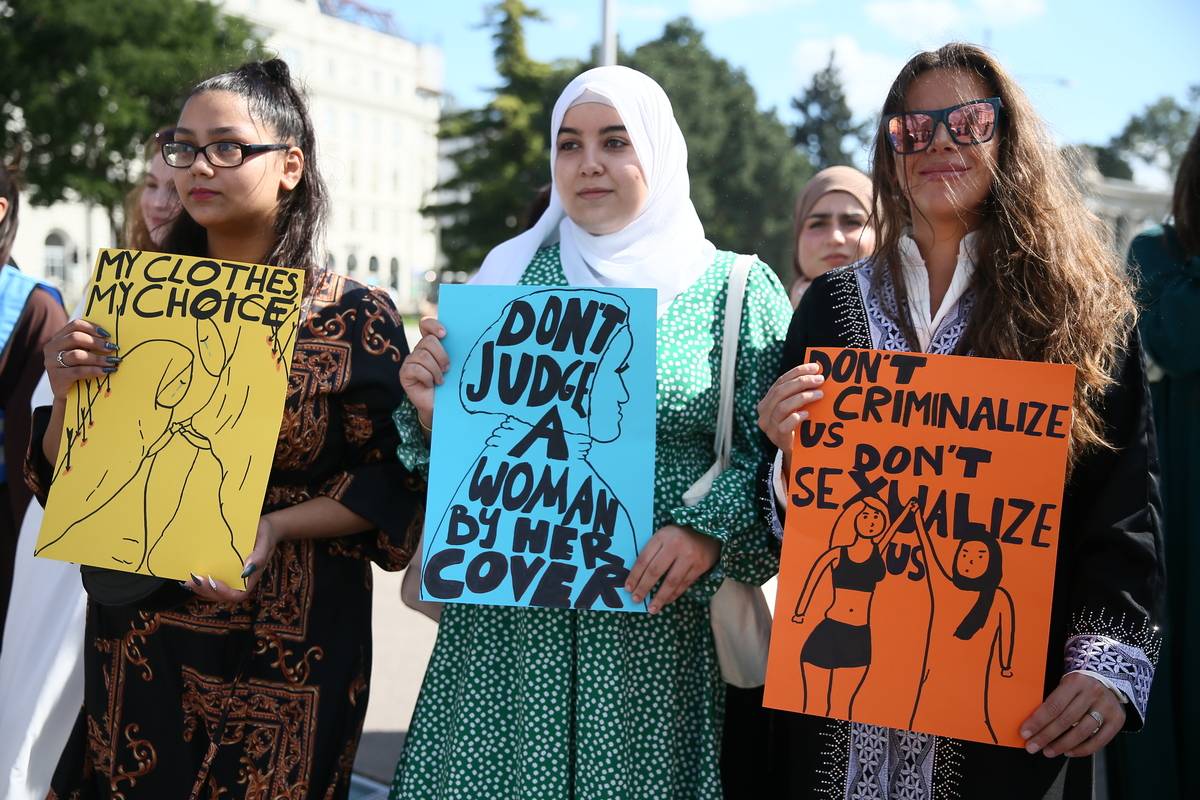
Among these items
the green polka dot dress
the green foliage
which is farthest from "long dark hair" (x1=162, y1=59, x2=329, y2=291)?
the green foliage

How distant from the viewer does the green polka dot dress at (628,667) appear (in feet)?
6.81

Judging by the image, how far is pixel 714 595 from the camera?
7.14 feet

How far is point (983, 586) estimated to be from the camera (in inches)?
68.3

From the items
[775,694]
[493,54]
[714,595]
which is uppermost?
[493,54]

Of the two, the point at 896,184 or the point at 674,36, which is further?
the point at 674,36

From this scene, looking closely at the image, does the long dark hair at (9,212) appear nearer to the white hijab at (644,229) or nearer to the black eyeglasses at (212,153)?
the black eyeglasses at (212,153)

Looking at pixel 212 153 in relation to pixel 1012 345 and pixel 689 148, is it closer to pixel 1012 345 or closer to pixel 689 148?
pixel 1012 345

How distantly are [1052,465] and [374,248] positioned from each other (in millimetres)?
67472

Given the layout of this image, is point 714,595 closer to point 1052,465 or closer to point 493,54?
point 1052,465

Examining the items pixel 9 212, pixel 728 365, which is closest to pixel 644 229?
pixel 728 365

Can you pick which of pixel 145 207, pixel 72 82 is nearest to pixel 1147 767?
pixel 145 207

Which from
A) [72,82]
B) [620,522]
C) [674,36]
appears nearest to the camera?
[620,522]

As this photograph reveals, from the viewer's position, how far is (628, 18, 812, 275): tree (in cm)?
2844

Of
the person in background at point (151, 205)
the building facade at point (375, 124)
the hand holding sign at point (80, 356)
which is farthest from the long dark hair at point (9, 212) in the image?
the building facade at point (375, 124)
